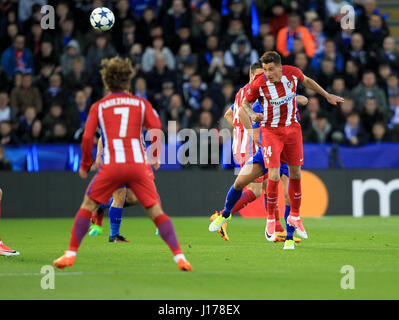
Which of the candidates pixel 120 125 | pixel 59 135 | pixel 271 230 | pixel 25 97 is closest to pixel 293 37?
pixel 59 135

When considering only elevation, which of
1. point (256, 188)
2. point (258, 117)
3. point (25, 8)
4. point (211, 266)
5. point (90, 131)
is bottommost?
point (211, 266)

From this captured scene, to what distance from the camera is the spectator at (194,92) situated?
1691 cm

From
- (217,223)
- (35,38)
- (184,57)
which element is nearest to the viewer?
(217,223)

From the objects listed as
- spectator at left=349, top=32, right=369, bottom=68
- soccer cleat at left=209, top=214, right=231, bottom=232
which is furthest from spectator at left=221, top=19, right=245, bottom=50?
soccer cleat at left=209, top=214, right=231, bottom=232

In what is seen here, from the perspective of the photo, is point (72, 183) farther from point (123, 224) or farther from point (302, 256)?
point (302, 256)

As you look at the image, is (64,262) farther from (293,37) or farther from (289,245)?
(293,37)

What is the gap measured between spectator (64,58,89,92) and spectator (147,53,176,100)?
4.37ft

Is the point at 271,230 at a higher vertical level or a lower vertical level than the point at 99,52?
lower

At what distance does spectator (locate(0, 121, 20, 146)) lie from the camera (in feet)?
50.6

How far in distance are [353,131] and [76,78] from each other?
5.73 metres

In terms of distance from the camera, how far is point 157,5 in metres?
18.9

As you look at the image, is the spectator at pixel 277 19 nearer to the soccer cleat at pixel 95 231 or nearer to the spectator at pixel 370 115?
the spectator at pixel 370 115

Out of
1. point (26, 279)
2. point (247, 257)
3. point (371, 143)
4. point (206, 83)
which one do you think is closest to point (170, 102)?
point (206, 83)

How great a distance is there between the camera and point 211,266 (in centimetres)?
758
